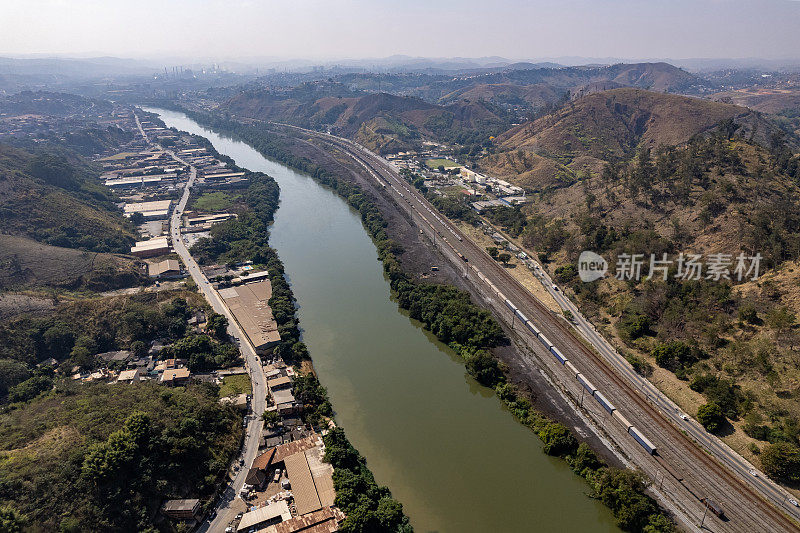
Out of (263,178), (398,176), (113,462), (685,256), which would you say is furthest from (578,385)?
(263,178)

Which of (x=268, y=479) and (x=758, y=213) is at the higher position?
(x=758, y=213)

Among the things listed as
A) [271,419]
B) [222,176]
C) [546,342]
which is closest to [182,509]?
[271,419]

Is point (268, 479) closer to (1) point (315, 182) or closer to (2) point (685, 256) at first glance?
(2) point (685, 256)

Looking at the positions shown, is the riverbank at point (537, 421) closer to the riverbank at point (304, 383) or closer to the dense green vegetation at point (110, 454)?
the riverbank at point (304, 383)

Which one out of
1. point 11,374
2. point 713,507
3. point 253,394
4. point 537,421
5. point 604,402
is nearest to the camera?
point 713,507

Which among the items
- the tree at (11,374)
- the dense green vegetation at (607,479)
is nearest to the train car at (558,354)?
the dense green vegetation at (607,479)

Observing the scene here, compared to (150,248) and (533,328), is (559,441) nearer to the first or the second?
(533,328)
